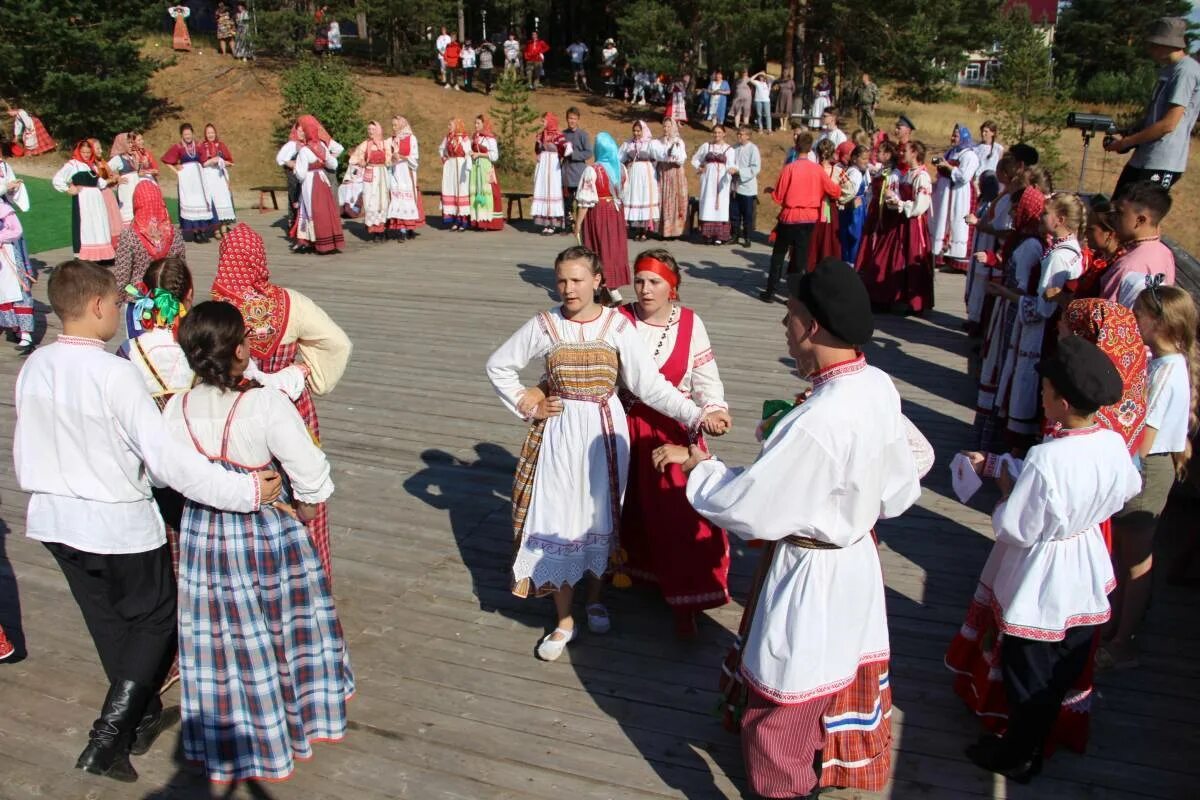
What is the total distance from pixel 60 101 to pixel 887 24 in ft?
71.2

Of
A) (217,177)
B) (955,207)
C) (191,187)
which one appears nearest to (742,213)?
(955,207)

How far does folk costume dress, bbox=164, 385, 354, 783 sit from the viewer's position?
2912 millimetres

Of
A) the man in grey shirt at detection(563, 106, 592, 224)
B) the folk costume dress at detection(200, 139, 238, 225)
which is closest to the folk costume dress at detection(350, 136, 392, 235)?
the folk costume dress at detection(200, 139, 238, 225)

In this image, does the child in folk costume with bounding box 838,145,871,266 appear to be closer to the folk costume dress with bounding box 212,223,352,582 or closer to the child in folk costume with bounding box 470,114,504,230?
the child in folk costume with bounding box 470,114,504,230

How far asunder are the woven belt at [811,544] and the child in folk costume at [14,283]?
24.6 feet

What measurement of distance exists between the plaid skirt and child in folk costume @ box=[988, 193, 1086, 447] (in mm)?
4140

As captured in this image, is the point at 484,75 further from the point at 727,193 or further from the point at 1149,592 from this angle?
the point at 1149,592

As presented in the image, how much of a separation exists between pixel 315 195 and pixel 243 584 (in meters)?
10.1

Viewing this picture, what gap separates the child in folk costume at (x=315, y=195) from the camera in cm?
1227

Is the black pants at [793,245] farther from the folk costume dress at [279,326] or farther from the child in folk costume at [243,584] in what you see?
the child in folk costume at [243,584]

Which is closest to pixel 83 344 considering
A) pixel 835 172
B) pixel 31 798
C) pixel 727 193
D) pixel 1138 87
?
pixel 31 798

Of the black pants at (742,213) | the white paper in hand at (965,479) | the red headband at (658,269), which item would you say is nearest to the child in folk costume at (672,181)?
the black pants at (742,213)

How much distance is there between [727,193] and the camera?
1323 cm

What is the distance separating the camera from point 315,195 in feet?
40.3
